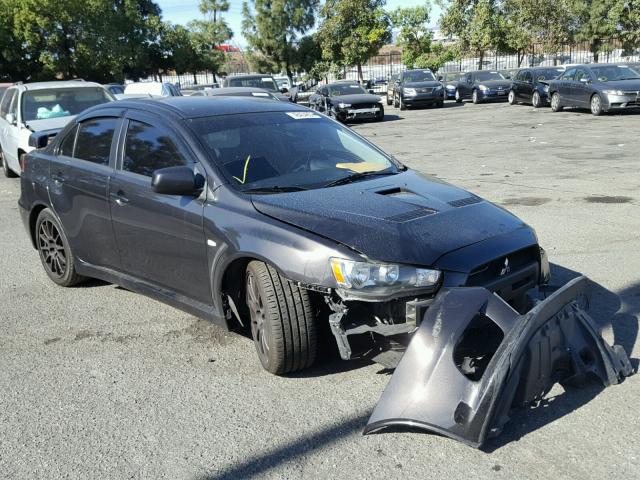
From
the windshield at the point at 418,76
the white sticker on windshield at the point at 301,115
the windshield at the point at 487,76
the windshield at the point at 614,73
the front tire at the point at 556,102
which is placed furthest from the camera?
the windshield at the point at 487,76

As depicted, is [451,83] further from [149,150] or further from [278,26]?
[149,150]

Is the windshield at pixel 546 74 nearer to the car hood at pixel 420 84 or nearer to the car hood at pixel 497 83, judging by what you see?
the car hood at pixel 497 83

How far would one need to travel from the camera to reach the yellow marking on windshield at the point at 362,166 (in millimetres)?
4785

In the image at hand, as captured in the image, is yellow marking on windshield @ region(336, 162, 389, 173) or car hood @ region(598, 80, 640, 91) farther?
car hood @ region(598, 80, 640, 91)

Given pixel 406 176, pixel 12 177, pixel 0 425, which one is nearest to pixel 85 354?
pixel 0 425

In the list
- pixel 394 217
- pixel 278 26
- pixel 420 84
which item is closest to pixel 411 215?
pixel 394 217

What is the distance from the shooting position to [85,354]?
4574 mm

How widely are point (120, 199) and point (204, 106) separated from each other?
2.98 feet

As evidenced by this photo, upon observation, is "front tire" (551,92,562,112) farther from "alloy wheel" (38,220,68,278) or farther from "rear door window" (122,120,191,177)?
"rear door window" (122,120,191,177)

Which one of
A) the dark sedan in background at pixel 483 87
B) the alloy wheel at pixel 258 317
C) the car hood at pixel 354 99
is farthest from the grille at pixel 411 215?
the dark sedan in background at pixel 483 87

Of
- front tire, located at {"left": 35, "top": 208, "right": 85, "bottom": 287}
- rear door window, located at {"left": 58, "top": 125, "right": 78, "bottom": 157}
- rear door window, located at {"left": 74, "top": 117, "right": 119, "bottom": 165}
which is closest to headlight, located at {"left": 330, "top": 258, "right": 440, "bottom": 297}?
rear door window, located at {"left": 74, "top": 117, "right": 119, "bottom": 165}

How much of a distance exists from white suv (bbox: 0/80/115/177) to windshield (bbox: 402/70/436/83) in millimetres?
18854

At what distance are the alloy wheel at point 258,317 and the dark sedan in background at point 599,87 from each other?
18049mm

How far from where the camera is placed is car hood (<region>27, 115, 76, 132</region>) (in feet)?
37.2
